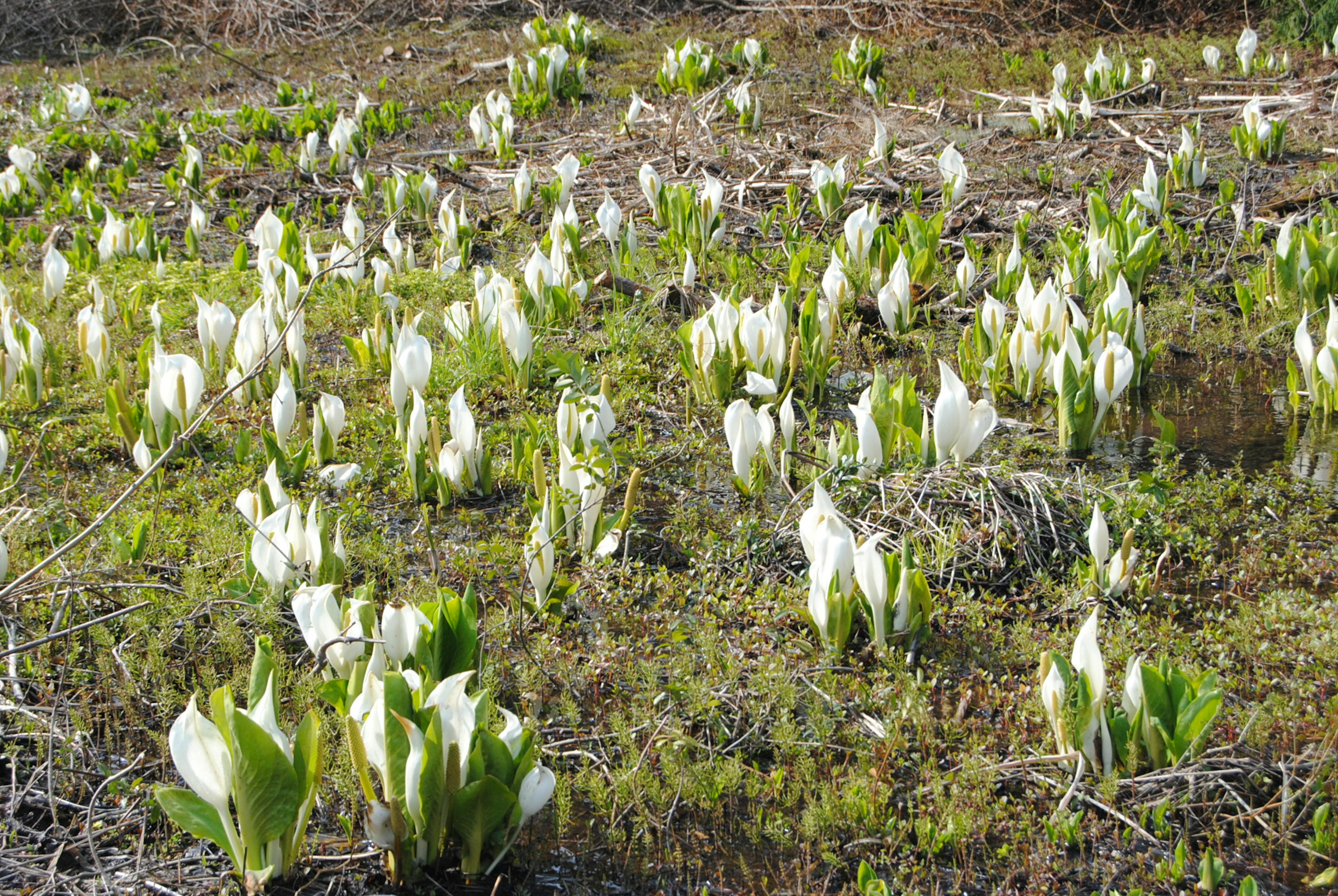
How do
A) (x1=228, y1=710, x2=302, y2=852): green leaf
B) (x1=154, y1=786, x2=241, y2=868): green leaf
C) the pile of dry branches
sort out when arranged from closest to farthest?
(x1=228, y1=710, x2=302, y2=852): green leaf, (x1=154, y1=786, x2=241, y2=868): green leaf, the pile of dry branches

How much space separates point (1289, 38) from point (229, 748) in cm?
1026

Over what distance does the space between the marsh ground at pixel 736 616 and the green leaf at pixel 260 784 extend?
0.74ft

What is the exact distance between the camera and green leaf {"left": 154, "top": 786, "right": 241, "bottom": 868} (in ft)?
6.23

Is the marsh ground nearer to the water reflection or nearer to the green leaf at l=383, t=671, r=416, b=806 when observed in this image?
the water reflection

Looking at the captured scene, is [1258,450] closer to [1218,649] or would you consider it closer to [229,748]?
[1218,649]

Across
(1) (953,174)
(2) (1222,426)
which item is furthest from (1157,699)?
(1) (953,174)

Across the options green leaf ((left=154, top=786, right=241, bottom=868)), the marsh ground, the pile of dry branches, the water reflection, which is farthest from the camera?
the pile of dry branches

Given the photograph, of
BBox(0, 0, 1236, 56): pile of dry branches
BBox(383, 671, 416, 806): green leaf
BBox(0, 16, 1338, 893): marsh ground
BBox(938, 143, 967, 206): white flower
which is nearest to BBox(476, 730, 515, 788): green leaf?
BBox(383, 671, 416, 806): green leaf

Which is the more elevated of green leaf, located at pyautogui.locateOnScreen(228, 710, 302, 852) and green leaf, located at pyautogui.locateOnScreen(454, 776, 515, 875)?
green leaf, located at pyautogui.locateOnScreen(228, 710, 302, 852)

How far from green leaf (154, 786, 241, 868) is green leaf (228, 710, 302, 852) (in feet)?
0.17

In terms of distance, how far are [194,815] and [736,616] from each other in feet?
4.79

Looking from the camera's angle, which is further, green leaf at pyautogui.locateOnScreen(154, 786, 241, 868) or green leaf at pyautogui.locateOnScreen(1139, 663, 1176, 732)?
green leaf at pyautogui.locateOnScreen(1139, 663, 1176, 732)

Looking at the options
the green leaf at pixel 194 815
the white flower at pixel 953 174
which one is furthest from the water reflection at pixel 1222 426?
the green leaf at pixel 194 815

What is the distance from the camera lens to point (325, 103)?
9938 mm
